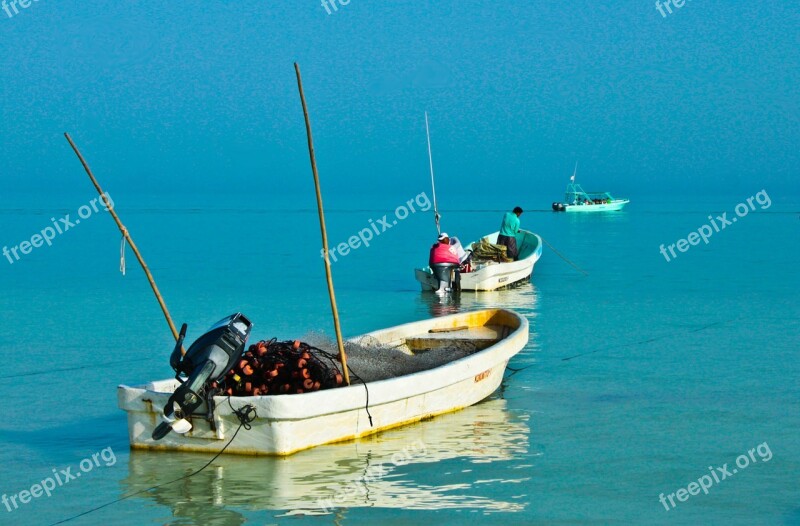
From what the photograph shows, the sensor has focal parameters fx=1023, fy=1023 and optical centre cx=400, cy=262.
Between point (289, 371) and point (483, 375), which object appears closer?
point (289, 371)

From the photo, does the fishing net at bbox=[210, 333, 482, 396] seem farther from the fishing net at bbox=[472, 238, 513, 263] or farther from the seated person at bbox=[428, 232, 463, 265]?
the fishing net at bbox=[472, 238, 513, 263]

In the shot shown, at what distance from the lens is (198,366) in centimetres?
827

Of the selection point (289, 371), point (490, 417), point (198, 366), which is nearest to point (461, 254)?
point (490, 417)

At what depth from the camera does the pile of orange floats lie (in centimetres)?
894

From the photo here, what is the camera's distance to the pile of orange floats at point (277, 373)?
8938 millimetres

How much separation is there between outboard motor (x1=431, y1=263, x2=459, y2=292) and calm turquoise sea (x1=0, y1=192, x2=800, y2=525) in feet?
2.02

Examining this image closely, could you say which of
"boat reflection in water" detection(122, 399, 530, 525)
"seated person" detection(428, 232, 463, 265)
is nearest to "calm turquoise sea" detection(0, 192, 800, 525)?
"boat reflection in water" detection(122, 399, 530, 525)

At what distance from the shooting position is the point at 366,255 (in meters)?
40.7

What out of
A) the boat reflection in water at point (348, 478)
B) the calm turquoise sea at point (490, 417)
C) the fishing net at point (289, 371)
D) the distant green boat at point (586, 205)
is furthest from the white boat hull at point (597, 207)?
the boat reflection in water at point (348, 478)

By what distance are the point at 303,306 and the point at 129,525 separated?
14.8 metres

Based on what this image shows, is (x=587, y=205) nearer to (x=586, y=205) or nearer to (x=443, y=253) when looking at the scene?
(x=586, y=205)

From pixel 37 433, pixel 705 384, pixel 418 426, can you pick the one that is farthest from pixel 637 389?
pixel 37 433

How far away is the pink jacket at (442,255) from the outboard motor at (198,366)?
44.5 feet

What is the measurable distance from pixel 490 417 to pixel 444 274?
11457 mm
